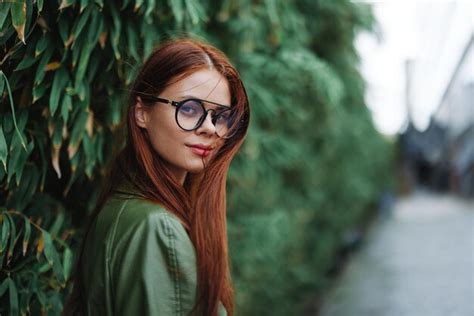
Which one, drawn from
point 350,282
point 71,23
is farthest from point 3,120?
point 350,282

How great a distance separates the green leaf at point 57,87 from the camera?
1680 mm

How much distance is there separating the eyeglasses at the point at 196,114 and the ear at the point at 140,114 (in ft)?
0.10

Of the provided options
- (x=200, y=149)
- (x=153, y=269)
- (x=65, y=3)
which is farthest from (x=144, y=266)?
(x=65, y=3)

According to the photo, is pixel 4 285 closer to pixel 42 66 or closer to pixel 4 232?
pixel 4 232

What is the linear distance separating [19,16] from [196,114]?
548 mm

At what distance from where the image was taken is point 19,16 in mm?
1438

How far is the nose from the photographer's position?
131 cm

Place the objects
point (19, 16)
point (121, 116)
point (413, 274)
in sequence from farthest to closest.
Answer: point (413, 274), point (121, 116), point (19, 16)

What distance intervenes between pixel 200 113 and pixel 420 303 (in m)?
4.27

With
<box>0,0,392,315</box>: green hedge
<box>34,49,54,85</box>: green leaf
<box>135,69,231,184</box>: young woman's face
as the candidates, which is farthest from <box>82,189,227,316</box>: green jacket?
<box>34,49,54,85</box>: green leaf

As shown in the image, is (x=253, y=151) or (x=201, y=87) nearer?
(x=201, y=87)

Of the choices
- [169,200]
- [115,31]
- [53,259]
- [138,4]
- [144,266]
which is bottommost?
[53,259]

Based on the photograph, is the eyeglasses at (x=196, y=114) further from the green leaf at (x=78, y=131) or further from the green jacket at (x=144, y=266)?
the green leaf at (x=78, y=131)

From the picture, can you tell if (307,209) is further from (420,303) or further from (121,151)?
(121,151)
